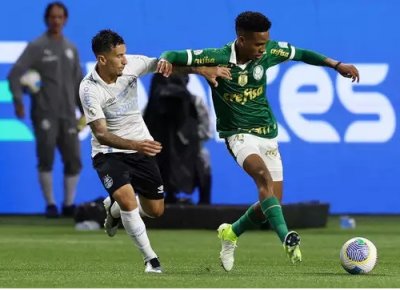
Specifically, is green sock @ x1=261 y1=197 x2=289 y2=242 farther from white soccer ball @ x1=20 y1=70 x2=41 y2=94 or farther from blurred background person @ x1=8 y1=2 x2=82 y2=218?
white soccer ball @ x1=20 y1=70 x2=41 y2=94

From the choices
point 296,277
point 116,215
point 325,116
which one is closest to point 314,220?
point 325,116

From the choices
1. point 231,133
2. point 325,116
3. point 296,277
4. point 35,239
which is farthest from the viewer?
point 325,116

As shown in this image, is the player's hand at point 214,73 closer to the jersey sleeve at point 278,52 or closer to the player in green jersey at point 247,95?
the player in green jersey at point 247,95

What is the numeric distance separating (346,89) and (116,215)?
27.1 feet

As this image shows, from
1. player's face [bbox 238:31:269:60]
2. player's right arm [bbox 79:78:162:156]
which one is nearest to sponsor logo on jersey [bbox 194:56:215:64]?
player's face [bbox 238:31:269:60]

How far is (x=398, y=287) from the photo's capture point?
34.4 feet

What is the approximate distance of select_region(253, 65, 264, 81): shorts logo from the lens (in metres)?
12.7

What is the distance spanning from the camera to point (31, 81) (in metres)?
21.5

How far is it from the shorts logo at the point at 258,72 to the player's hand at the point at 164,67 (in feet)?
2.87

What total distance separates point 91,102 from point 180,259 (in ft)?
8.78

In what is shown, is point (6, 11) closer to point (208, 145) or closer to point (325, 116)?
point (208, 145)

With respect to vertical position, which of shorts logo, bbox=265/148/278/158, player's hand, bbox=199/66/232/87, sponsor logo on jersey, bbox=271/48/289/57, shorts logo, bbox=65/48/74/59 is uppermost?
sponsor logo on jersey, bbox=271/48/289/57

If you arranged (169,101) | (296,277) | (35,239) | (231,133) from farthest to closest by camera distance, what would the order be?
1. (169,101)
2. (35,239)
3. (231,133)
4. (296,277)

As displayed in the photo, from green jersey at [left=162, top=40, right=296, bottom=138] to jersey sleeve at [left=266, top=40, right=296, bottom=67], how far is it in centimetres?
4
